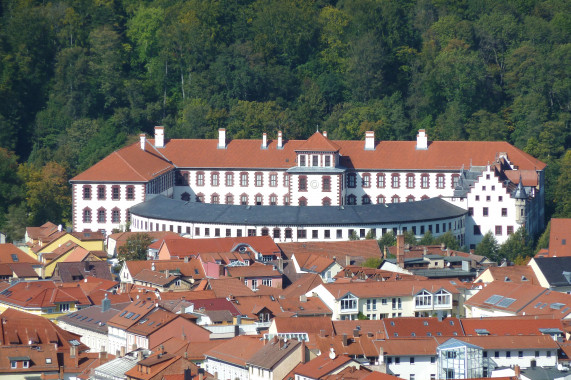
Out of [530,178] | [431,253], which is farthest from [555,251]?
[530,178]

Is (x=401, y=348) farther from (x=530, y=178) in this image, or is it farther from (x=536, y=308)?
(x=530, y=178)

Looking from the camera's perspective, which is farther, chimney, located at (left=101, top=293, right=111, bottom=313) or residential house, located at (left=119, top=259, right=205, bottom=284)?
residential house, located at (left=119, top=259, right=205, bottom=284)

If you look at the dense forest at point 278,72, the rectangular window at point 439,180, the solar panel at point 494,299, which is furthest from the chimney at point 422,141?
the solar panel at point 494,299

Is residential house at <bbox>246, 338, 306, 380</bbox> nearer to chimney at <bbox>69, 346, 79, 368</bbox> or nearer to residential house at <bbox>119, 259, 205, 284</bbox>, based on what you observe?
chimney at <bbox>69, 346, 79, 368</bbox>

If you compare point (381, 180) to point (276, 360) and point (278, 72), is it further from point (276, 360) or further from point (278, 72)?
point (276, 360)

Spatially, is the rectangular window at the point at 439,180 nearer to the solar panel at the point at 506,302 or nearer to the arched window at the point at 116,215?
the arched window at the point at 116,215

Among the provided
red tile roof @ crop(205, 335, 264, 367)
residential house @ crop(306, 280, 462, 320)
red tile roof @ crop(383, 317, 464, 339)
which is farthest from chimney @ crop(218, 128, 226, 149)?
red tile roof @ crop(205, 335, 264, 367)
